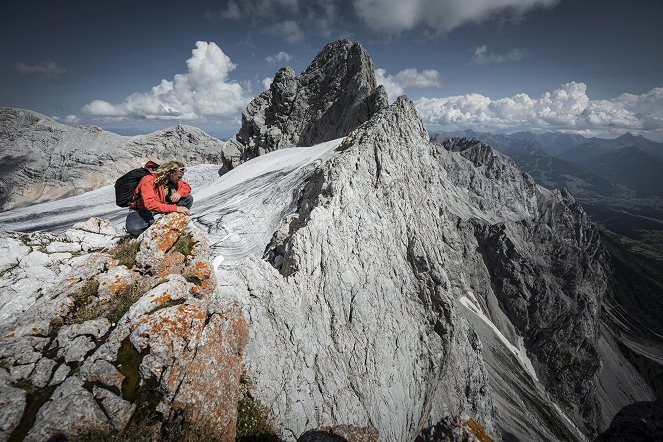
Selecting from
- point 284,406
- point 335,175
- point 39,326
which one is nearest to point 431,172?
point 335,175

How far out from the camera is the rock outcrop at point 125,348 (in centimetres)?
643

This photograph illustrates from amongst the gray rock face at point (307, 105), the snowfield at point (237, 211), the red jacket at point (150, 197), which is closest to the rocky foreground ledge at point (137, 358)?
the red jacket at point (150, 197)

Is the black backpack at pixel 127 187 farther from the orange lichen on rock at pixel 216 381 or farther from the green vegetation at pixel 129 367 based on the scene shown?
the orange lichen on rock at pixel 216 381

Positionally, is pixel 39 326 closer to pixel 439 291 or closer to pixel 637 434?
pixel 637 434

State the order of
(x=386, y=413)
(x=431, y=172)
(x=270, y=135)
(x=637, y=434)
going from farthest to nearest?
(x=270, y=135) < (x=431, y=172) < (x=386, y=413) < (x=637, y=434)

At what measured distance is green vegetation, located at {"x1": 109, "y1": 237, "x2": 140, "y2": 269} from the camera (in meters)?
9.88

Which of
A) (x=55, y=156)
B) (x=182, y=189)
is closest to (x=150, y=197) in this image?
(x=182, y=189)

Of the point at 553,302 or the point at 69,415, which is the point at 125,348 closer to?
the point at 69,415

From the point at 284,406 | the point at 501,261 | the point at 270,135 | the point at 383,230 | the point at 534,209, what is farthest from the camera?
the point at 534,209

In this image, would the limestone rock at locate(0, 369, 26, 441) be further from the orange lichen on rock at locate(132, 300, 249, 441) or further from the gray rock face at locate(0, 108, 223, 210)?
the gray rock face at locate(0, 108, 223, 210)

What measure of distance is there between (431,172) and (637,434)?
3271cm

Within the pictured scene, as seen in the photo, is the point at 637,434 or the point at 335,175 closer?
the point at 637,434

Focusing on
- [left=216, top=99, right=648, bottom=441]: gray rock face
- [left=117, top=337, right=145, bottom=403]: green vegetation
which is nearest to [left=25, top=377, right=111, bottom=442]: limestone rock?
[left=117, top=337, right=145, bottom=403]: green vegetation

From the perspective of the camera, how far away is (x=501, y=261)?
111 metres
